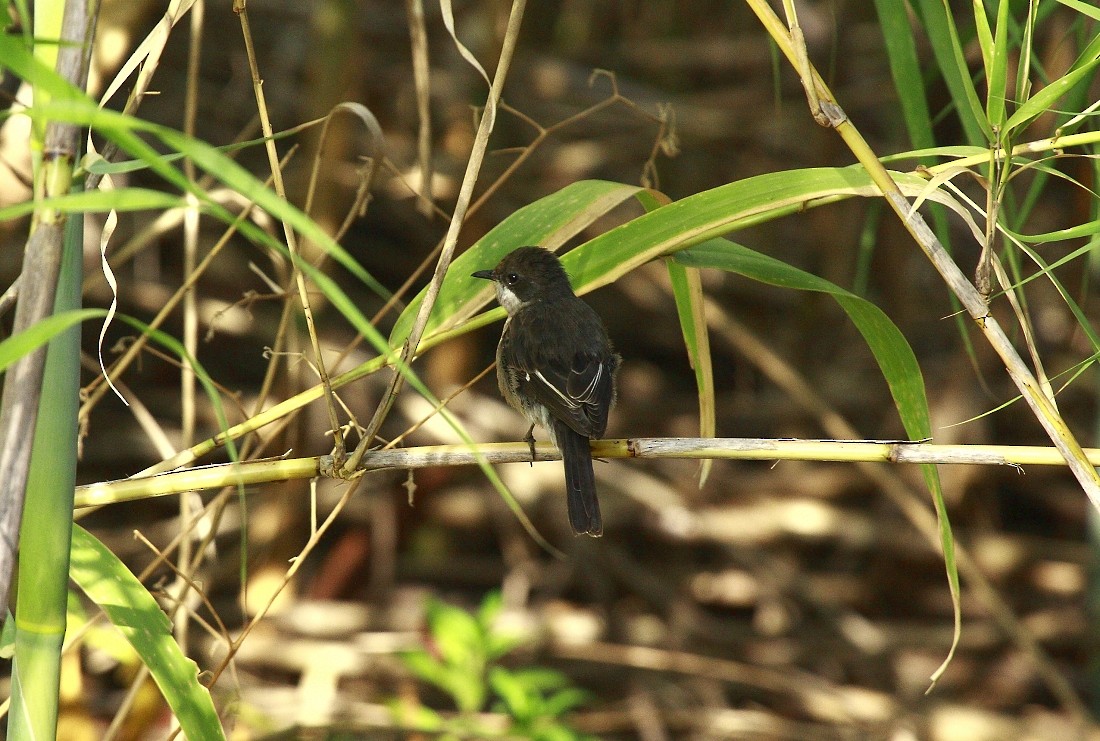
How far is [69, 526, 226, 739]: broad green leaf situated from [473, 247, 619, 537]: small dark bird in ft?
4.15

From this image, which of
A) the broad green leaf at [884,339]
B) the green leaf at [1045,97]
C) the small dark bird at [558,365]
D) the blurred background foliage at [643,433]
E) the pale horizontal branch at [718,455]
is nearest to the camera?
the green leaf at [1045,97]

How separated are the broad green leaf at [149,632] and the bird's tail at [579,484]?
1221 millimetres

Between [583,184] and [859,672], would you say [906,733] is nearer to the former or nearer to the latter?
[859,672]

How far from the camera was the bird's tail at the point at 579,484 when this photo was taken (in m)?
2.81

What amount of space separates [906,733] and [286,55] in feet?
15.1

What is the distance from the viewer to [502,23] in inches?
206

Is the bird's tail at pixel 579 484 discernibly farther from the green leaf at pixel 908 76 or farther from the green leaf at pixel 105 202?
the green leaf at pixel 105 202

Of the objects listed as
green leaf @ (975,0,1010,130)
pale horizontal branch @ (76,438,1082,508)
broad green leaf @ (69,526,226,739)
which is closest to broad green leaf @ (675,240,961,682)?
pale horizontal branch @ (76,438,1082,508)

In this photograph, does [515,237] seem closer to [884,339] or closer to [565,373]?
[884,339]

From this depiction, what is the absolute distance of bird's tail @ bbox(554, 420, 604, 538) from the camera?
2.81 metres

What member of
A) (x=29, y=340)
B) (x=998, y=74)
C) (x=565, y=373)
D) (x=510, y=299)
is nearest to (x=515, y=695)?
(x=565, y=373)

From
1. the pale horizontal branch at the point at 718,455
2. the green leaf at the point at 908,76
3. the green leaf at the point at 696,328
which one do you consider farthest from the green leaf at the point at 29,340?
the green leaf at the point at 908,76

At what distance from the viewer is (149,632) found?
168cm

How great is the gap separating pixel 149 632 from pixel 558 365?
1.84 m
